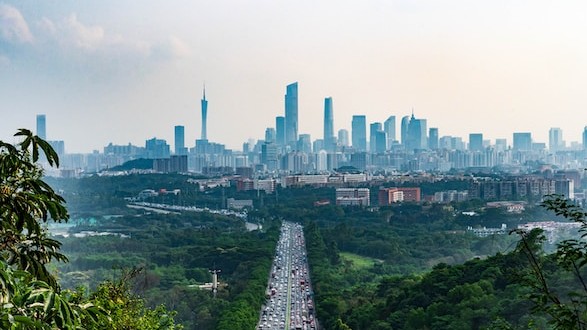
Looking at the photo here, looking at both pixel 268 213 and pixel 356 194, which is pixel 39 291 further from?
pixel 356 194

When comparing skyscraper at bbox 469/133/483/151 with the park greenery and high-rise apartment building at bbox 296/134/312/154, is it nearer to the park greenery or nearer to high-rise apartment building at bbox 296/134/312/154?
high-rise apartment building at bbox 296/134/312/154

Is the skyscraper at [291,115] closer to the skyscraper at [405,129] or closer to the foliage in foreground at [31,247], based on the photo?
the skyscraper at [405,129]

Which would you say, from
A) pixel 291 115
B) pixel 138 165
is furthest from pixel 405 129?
pixel 138 165

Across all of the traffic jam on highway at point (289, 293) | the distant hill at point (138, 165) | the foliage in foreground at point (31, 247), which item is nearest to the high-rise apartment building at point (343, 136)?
the distant hill at point (138, 165)

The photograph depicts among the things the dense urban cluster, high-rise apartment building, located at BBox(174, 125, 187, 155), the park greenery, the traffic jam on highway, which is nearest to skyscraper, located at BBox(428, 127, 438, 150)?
the dense urban cluster

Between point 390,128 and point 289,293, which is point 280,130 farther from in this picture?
point 289,293

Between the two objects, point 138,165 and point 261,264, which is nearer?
point 261,264
